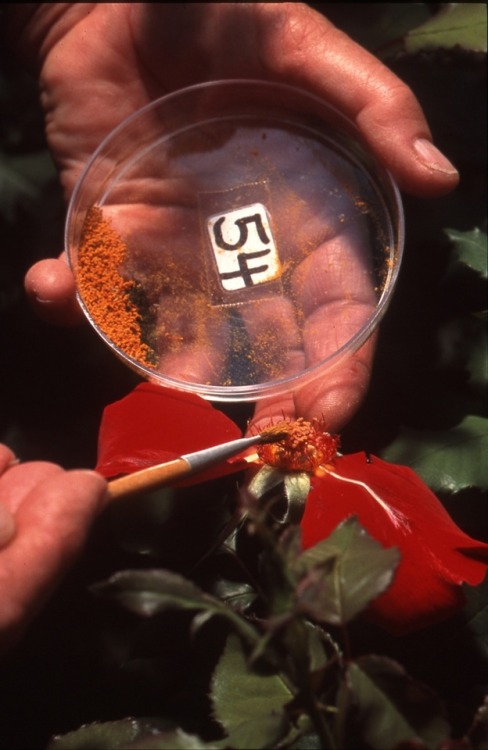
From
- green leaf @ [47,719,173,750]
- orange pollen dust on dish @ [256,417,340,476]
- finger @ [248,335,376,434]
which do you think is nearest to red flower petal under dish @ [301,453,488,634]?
orange pollen dust on dish @ [256,417,340,476]

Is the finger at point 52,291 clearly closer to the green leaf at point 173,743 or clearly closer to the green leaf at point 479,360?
the green leaf at point 479,360

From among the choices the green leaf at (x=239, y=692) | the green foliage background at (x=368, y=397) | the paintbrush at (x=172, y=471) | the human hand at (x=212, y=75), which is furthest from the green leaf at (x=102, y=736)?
the human hand at (x=212, y=75)

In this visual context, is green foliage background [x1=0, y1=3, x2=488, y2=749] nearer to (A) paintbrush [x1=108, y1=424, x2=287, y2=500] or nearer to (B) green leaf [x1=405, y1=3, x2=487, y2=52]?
(B) green leaf [x1=405, y1=3, x2=487, y2=52]

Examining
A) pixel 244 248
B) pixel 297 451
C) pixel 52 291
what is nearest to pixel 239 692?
pixel 297 451

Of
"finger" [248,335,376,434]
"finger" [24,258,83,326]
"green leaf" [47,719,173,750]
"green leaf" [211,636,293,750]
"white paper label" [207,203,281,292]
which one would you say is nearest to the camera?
"green leaf" [211,636,293,750]

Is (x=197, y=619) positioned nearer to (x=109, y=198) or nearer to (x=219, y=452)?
(x=219, y=452)

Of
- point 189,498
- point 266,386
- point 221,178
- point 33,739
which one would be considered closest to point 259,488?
point 189,498
